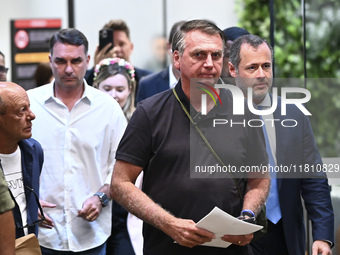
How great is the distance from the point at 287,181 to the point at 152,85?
1.80m

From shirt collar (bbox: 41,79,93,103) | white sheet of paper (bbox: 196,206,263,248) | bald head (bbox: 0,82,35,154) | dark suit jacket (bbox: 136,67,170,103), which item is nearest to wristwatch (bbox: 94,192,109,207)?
shirt collar (bbox: 41,79,93,103)

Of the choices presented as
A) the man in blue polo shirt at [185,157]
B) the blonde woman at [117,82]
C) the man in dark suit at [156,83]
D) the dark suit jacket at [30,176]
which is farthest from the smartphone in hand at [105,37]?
the man in blue polo shirt at [185,157]

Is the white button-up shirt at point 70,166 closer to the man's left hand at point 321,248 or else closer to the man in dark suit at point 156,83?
the man in dark suit at point 156,83

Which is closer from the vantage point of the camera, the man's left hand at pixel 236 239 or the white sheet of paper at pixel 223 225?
the white sheet of paper at pixel 223 225

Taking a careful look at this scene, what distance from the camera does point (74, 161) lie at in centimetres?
497

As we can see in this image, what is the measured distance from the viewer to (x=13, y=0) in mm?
8859

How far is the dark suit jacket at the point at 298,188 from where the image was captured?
4.57 meters

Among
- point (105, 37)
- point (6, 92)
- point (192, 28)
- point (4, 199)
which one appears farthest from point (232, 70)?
point (105, 37)

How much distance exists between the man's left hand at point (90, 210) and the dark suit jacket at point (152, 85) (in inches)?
53.8

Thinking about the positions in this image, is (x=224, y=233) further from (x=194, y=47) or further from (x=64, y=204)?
(x=64, y=204)

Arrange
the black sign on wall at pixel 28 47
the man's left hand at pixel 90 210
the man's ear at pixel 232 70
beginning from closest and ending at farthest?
the man's ear at pixel 232 70 → the man's left hand at pixel 90 210 → the black sign on wall at pixel 28 47

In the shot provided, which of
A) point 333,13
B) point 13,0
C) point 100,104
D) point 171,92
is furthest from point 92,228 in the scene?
point 13,0

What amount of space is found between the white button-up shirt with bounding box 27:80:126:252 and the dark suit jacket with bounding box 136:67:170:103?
3.48 feet

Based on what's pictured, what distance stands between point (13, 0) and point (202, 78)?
17.9 ft
